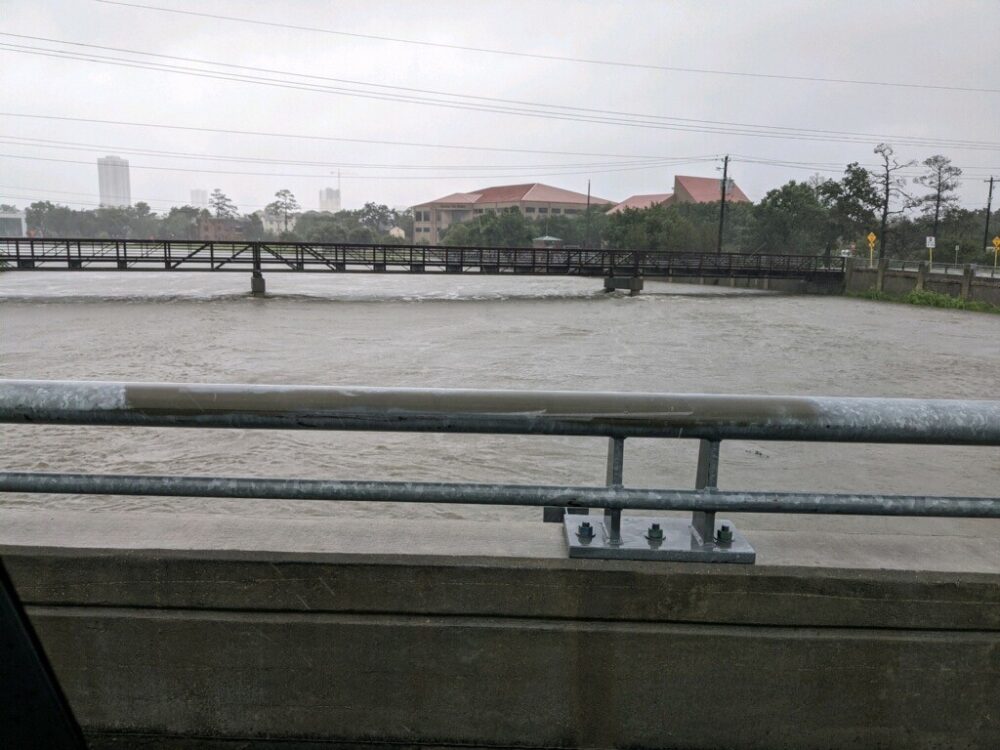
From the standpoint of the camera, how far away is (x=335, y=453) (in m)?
9.32

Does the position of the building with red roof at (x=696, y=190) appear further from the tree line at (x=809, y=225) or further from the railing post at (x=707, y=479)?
the railing post at (x=707, y=479)

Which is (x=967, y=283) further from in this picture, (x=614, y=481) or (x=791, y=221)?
(x=614, y=481)

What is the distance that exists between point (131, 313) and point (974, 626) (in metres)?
32.1

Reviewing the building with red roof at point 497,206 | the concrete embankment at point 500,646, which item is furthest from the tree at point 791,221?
the concrete embankment at point 500,646

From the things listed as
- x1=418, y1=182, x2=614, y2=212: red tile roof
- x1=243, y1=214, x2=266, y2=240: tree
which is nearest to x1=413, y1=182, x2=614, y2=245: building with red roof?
x1=418, y1=182, x2=614, y2=212: red tile roof

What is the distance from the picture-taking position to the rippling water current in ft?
29.1

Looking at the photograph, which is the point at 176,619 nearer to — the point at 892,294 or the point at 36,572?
the point at 36,572

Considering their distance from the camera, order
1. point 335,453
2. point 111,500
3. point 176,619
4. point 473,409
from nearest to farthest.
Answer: point 473,409 < point 176,619 < point 111,500 < point 335,453

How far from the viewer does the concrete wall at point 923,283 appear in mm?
39969

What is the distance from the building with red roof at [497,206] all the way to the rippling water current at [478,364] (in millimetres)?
80429

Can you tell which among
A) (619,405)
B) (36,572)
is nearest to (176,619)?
(36,572)

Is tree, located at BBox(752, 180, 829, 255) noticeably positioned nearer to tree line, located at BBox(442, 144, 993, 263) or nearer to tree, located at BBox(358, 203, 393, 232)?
tree line, located at BBox(442, 144, 993, 263)

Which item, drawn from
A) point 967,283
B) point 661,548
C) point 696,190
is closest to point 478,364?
point 661,548

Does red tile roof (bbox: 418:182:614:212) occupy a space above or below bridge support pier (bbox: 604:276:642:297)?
above
